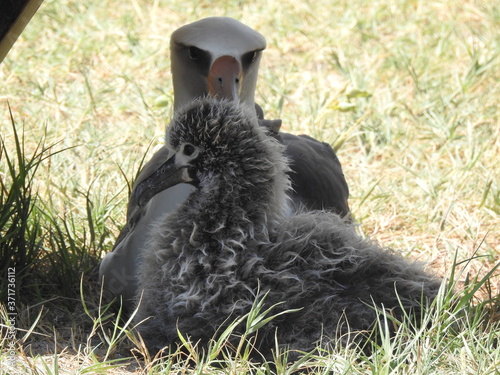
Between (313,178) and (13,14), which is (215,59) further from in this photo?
(13,14)

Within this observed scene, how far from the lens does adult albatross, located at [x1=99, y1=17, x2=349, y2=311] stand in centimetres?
344

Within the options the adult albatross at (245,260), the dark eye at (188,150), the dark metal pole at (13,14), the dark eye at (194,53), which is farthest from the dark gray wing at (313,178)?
the dark metal pole at (13,14)

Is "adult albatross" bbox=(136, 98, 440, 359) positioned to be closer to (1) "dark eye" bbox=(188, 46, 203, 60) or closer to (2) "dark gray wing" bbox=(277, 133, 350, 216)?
(2) "dark gray wing" bbox=(277, 133, 350, 216)

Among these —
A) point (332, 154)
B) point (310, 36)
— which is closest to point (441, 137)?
point (332, 154)

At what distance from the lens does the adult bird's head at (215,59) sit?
Result: 3.72 m

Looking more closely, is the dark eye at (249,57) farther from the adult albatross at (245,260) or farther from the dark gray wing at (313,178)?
the adult albatross at (245,260)

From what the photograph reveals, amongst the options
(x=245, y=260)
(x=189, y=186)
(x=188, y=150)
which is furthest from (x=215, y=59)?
(x=245, y=260)

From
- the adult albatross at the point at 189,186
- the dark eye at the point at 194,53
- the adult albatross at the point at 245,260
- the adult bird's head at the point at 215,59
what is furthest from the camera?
the dark eye at the point at 194,53

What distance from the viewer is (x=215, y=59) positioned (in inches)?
148

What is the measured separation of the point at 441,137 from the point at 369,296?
2539mm

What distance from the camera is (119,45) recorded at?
6.50 metres

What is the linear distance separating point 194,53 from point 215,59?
0.18 meters

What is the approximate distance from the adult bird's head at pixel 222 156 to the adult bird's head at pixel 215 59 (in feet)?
2.22

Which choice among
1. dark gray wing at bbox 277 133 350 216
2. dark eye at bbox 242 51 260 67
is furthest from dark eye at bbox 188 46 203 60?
dark gray wing at bbox 277 133 350 216
